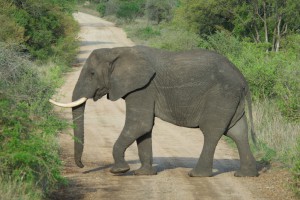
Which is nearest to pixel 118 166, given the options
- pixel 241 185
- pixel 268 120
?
pixel 241 185

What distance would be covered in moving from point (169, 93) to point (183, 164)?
1697 millimetres

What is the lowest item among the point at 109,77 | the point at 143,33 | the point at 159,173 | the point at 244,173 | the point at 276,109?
the point at 143,33

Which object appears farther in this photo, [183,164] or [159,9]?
[159,9]

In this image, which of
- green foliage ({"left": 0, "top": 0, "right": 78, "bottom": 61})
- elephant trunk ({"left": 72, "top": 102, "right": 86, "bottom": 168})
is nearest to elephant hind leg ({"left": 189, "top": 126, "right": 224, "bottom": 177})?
A: elephant trunk ({"left": 72, "top": 102, "right": 86, "bottom": 168})

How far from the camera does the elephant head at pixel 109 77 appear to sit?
1143 cm

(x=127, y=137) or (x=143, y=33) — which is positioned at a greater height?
(x=127, y=137)

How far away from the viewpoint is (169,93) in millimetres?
11602

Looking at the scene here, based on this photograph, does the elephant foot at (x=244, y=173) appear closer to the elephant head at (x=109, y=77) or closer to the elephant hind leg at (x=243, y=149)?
the elephant hind leg at (x=243, y=149)

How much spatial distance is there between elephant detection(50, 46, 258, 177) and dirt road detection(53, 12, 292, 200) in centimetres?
35

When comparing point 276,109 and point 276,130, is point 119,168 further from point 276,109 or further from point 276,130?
point 276,109

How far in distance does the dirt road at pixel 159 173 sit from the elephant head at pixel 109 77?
0.88 m

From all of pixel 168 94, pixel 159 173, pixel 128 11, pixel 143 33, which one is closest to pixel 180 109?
pixel 168 94

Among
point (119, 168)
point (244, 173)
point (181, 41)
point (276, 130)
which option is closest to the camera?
point (119, 168)

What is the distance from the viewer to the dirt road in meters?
10.1
